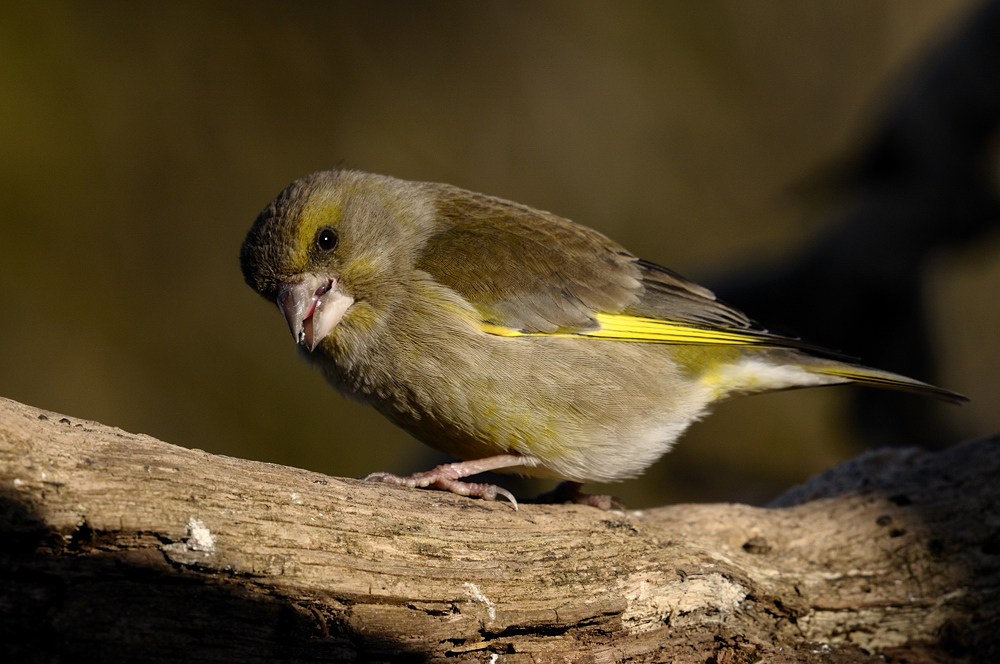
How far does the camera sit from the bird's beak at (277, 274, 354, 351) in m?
3.84

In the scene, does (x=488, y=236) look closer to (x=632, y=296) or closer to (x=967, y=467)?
(x=632, y=296)

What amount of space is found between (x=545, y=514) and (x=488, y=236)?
4.33ft

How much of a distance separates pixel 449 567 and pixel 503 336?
44.0 inches

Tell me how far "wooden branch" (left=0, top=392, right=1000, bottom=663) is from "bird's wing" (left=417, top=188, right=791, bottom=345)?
80 centimetres

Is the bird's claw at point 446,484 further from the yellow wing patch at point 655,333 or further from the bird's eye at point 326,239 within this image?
the bird's eye at point 326,239

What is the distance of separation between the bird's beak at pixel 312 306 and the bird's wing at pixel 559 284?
1.37 feet

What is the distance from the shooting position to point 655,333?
4117mm

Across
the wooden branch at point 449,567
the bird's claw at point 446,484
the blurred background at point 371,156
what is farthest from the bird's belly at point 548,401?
the blurred background at point 371,156

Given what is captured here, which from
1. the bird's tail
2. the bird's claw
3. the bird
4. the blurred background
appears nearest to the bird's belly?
the bird

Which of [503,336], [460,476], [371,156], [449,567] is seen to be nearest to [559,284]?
[503,336]

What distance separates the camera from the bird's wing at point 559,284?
13.1 feet

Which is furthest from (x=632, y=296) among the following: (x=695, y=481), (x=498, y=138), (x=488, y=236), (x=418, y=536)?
(x=498, y=138)

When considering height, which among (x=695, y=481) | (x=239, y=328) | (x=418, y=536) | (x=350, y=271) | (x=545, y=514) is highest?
(x=239, y=328)

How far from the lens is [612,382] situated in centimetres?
395
